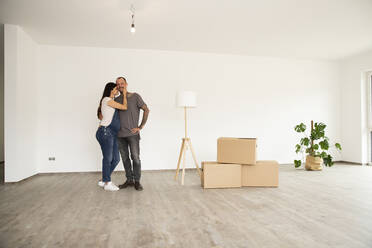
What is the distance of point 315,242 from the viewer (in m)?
1.82

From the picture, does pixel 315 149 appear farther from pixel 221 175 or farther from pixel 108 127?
pixel 108 127

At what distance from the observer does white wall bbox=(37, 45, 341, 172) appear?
4953 millimetres

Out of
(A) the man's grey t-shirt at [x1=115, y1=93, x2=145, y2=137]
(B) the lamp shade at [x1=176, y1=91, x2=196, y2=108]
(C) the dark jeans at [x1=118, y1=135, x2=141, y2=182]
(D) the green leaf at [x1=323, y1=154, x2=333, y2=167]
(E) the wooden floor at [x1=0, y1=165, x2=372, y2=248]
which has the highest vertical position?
(B) the lamp shade at [x1=176, y1=91, x2=196, y2=108]

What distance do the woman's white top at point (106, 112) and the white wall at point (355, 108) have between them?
18.9 ft

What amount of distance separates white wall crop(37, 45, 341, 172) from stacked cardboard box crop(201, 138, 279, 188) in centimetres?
181

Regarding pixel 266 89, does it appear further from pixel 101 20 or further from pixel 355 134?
pixel 101 20

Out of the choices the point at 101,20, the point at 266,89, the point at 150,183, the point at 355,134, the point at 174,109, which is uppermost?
the point at 101,20

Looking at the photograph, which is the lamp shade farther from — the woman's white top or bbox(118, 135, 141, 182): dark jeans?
the woman's white top

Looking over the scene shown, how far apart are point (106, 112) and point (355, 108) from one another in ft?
19.2

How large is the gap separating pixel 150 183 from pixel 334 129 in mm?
4990

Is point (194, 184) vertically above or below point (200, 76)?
below

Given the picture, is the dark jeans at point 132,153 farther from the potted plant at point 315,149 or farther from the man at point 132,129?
the potted plant at point 315,149

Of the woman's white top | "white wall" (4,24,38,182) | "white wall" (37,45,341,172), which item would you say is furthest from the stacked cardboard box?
"white wall" (4,24,38,182)

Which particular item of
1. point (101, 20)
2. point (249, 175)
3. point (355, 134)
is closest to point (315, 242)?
point (249, 175)
